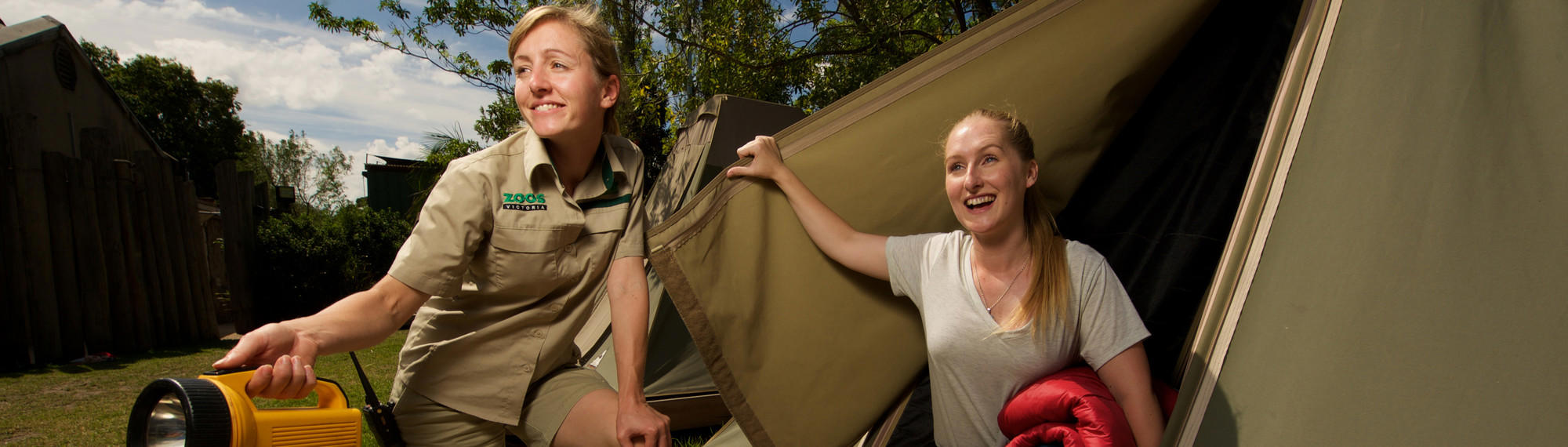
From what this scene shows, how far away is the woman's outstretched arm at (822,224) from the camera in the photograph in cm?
215

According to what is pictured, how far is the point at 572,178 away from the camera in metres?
2.22

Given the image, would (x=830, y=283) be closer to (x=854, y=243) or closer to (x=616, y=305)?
(x=854, y=243)

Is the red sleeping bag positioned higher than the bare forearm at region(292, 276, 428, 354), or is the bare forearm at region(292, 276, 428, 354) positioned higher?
the bare forearm at region(292, 276, 428, 354)

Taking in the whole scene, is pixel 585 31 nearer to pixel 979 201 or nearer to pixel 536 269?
pixel 536 269

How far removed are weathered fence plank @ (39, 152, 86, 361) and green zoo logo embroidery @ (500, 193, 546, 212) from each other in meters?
7.45

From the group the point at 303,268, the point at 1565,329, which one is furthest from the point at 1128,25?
the point at 303,268

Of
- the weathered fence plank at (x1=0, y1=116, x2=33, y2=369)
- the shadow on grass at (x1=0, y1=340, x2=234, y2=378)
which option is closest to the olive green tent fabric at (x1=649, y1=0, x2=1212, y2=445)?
the shadow on grass at (x1=0, y1=340, x2=234, y2=378)

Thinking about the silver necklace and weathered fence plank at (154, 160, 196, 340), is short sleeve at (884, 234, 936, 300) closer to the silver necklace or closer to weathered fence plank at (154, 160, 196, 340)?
the silver necklace

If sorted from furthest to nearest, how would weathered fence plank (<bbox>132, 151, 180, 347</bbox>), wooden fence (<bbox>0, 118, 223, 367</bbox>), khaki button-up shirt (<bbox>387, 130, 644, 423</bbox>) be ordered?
weathered fence plank (<bbox>132, 151, 180, 347</bbox>) → wooden fence (<bbox>0, 118, 223, 367</bbox>) → khaki button-up shirt (<bbox>387, 130, 644, 423</bbox>)

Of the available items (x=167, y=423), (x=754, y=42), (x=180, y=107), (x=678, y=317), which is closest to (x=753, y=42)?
(x=754, y=42)

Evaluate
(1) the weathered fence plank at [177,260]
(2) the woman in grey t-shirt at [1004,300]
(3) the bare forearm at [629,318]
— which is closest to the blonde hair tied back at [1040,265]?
(2) the woman in grey t-shirt at [1004,300]

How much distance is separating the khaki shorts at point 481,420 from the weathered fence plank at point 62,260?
713 cm

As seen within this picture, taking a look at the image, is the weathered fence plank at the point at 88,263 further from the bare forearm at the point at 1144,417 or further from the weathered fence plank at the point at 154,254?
the bare forearm at the point at 1144,417

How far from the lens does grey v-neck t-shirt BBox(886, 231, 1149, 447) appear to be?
6.06ft
